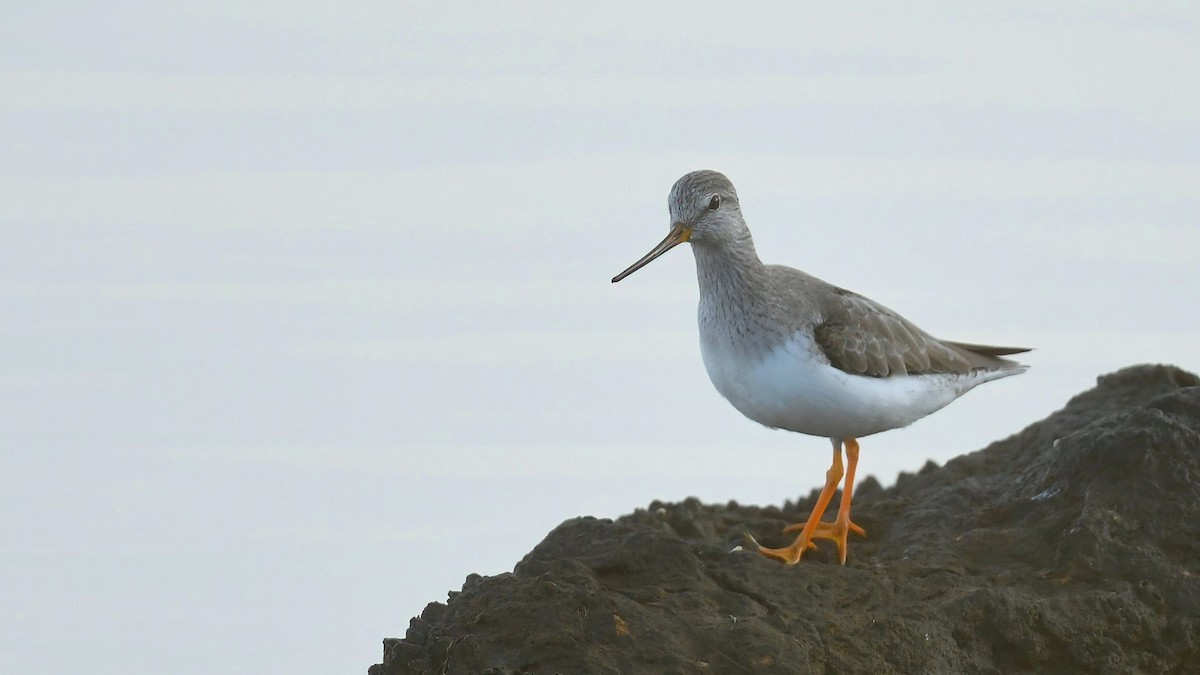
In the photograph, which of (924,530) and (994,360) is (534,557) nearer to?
(924,530)

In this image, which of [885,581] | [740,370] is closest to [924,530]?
[885,581]

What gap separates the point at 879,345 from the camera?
865 cm

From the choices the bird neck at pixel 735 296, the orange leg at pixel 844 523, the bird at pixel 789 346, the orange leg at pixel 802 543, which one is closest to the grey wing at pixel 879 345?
the bird at pixel 789 346

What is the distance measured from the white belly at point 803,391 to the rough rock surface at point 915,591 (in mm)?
818

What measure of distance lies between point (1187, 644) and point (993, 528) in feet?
4.34

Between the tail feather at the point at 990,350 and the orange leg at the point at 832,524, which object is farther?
the tail feather at the point at 990,350

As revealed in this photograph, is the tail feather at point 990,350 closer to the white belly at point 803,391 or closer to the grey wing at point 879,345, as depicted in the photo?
the grey wing at point 879,345

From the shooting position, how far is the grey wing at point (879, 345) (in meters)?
8.45

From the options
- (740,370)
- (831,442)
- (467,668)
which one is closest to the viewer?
(467,668)

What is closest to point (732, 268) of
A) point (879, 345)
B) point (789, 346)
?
point (789, 346)

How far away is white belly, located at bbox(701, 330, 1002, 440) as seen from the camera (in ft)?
27.0

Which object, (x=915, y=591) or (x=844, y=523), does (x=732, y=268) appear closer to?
(x=844, y=523)

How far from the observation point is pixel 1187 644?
7734 millimetres

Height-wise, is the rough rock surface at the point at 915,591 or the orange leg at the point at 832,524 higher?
the orange leg at the point at 832,524
